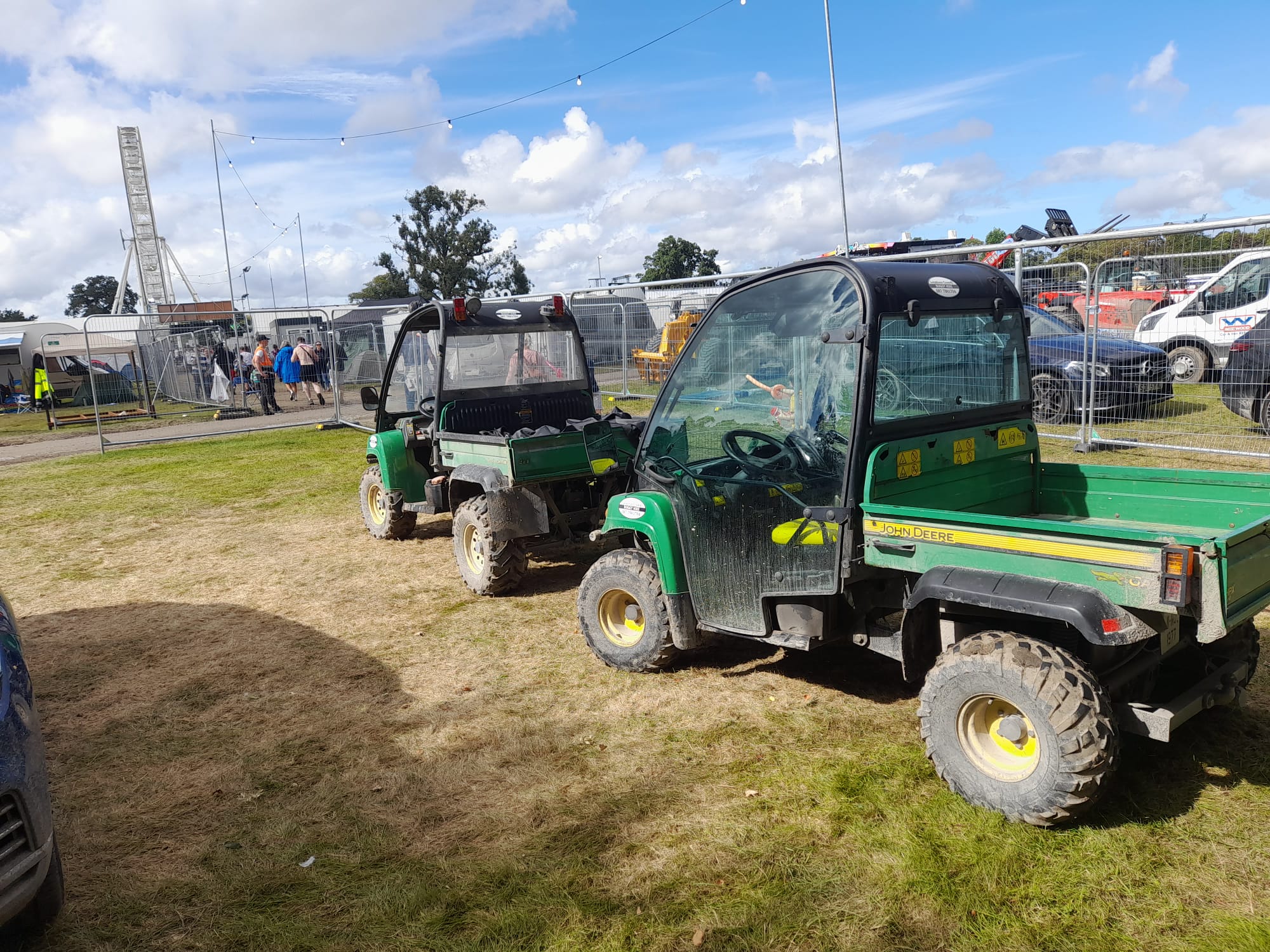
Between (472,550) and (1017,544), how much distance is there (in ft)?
13.7

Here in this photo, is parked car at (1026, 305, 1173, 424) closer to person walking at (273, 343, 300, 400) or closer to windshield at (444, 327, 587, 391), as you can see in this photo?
windshield at (444, 327, 587, 391)

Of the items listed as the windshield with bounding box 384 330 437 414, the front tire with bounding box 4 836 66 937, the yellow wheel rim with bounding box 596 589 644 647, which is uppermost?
the windshield with bounding box 384 330 437 414

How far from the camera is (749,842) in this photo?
10.7 ft

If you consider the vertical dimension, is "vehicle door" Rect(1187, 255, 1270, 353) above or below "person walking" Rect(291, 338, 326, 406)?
below

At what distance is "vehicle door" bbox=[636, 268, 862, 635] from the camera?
3.80m

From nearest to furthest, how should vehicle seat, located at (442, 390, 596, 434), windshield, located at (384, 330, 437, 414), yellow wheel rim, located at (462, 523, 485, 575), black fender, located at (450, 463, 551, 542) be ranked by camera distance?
1. black fender, located at (450, 463, 551, 542)
2. yellow wheel rim, located at (462, 523, 485, 575)
3. vehicle seat, located at (442, 390, 596, 434)
4. windshield, located at (384, 330, 437, 414)

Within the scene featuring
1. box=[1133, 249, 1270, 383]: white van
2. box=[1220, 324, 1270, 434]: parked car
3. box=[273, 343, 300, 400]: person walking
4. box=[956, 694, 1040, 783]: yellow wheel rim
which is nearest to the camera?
box=[956, 694, 1040, 783]: yellow wheel rim

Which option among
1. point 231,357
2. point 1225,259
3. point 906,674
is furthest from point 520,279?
point 906,674

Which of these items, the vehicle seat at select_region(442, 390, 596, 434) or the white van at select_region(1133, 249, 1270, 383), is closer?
the vehicle seat at select_region(442, 390, 596, 434)

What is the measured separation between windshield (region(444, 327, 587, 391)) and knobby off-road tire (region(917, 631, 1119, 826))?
4619 millimetres

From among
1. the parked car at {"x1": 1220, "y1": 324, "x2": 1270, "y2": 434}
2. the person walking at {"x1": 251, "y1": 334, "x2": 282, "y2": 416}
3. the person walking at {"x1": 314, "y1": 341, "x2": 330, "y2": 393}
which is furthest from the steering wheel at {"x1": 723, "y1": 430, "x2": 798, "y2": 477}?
the person walking at {"x1": 251, "y1": 334, "x2": 282, "y2": 416}

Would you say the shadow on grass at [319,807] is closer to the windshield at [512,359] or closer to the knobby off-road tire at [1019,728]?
the knobby off-road tire at [1019,728]

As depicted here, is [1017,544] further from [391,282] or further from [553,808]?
[391,282]

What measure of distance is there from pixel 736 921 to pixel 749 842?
1.42ft
